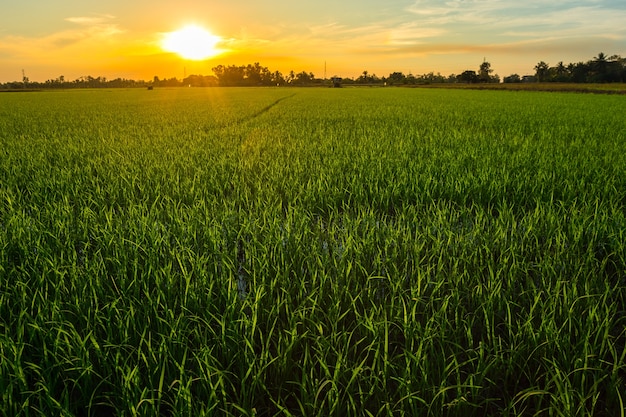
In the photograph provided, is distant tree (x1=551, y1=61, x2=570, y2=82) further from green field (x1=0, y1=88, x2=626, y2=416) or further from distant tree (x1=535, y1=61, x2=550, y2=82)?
green field (x1=0, y1=88, x2=626, y2=416)

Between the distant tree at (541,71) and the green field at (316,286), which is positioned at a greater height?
the distant tree at (541,71)

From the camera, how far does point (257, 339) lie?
6.48ft

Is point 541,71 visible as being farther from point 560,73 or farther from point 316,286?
point 316,286

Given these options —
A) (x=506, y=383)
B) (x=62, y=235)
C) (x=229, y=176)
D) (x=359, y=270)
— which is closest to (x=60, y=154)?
(x=229, y=176)

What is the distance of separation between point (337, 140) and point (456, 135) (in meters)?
2.35

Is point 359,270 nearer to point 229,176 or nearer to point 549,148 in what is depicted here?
point 229,176

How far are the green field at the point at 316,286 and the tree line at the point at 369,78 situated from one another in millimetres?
72548

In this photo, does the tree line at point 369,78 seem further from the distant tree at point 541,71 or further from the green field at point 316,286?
the green field at point 316,286

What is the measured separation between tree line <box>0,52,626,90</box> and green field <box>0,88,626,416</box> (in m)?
72.5

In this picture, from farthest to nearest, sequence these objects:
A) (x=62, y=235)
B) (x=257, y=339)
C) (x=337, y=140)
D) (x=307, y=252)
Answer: (x=337, y=140) → (x=62, y=235) → (x=307, y=252) → (x=257, y=339)

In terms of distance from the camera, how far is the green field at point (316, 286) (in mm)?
1600

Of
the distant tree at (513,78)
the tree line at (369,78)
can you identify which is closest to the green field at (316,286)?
the tree line at (369,78)

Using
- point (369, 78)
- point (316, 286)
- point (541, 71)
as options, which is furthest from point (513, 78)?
point (316, 286)

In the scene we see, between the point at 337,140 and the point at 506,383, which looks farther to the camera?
the point at 337,140
